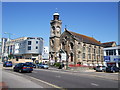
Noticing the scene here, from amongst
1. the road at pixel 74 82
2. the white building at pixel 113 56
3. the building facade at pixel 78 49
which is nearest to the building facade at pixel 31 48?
the building facade at pixel 78 49

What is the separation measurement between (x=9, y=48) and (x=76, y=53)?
7102cm

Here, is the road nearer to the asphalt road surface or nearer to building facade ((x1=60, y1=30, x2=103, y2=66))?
the asphalt road surface

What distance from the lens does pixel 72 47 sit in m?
62.0

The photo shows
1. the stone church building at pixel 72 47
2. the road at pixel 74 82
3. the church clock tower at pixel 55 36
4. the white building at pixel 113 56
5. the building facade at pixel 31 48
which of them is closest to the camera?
the road at pixel 74 82

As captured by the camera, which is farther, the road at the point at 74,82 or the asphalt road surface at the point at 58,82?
the road at the point at 74,82

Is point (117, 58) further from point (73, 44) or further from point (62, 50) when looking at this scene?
point (62, 50)

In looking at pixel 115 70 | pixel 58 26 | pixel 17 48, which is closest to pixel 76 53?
pixel 58 26

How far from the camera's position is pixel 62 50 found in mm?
63781

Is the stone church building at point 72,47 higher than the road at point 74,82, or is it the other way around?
the stone church building at point 72,47

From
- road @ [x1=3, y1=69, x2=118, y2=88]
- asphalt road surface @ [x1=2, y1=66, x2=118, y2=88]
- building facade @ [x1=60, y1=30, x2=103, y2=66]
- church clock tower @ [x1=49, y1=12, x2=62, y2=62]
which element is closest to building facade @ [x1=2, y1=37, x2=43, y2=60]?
church clock tower @ [x1=49, y1=12, x2=62, y2=62]

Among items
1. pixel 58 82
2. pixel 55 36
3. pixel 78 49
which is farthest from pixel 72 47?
pixel 58 82

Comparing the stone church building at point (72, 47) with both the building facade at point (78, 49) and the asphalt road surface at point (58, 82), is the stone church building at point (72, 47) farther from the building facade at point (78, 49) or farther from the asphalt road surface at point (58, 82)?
the asphalt road surface at point (58, 82)

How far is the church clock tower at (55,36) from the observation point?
6700cm

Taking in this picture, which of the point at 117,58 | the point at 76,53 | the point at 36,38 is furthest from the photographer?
the point at 36,38
